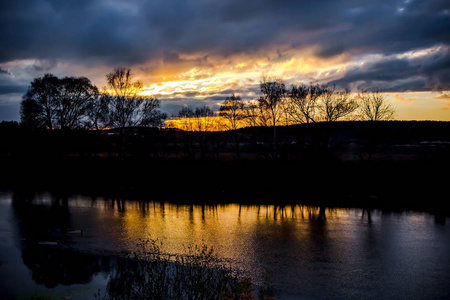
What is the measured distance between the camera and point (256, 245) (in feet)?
48.6

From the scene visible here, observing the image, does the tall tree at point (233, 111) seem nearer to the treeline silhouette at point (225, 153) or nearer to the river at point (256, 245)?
the treeline silhouette at point (225, 153)

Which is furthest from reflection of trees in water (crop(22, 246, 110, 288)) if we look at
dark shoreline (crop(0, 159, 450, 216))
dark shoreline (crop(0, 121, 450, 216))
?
dark shoreline (crop(0, 121, 450, 216))

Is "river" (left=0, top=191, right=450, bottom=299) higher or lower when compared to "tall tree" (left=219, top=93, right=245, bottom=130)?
lower

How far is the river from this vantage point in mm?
10586

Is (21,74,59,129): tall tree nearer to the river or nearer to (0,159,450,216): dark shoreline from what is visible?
(0,159,450,216): dark shoreline

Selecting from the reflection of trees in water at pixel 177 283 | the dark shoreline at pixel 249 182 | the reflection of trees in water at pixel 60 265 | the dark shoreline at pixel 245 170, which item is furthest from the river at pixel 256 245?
the dark shoreline at pixel 245 170

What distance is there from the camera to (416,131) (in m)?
73.6

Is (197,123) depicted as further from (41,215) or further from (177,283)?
(177,283)

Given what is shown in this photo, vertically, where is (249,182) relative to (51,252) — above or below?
below

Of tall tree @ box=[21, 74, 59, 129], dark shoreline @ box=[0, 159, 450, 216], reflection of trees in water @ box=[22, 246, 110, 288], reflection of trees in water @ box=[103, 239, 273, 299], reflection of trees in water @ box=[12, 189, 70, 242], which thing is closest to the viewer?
reflection of trees in water @ box=[103, 239, 273, 299]

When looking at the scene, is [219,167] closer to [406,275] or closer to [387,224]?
[387,224]

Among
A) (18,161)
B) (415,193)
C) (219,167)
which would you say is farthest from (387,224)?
(18,161)

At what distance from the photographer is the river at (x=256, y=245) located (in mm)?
10586

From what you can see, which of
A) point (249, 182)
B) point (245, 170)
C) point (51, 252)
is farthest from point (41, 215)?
point (245, 170)
